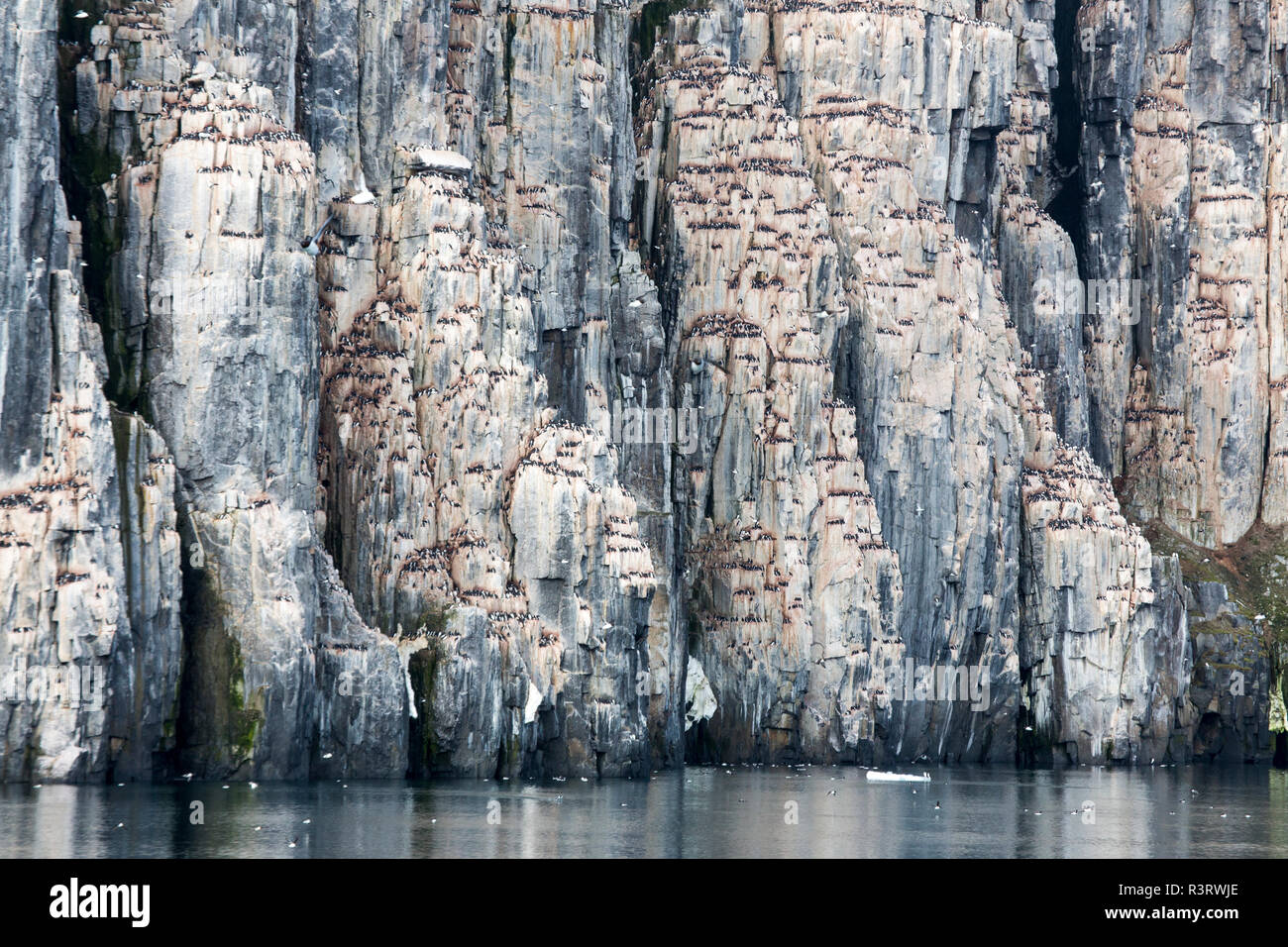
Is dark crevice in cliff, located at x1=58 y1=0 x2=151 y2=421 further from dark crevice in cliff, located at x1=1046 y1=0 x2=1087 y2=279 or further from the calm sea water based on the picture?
dark crevice in cliff, located at x1=1046 y1=0 x2=1087 y2=279

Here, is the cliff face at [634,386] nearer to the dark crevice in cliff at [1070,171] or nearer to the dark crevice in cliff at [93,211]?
the dark crevice in cliff at [93,211]

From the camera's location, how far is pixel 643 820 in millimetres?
113812

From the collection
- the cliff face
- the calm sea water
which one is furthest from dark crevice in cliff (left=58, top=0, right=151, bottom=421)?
the calm sea water

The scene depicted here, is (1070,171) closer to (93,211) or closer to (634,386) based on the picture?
(634,386)

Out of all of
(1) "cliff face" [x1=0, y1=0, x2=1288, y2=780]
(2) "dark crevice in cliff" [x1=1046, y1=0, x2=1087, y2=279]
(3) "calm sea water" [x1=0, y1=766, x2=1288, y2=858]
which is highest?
(2) "dark crevice in cliff" [x1=1046, y1=0, x2=1087, y2=279]

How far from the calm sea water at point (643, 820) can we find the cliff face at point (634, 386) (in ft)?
22.9

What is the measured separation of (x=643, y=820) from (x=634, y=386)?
159 ft

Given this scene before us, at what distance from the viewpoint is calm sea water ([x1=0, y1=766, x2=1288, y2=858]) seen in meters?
97.7

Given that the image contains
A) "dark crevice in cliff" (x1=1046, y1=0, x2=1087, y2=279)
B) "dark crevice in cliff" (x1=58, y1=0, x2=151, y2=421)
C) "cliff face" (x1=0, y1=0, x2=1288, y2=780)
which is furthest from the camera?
"dark crevice in cliff" (x1=1046, y1=0, x2=1087, y2=279)

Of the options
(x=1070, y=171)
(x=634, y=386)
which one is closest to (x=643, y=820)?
(x=634, y=386)

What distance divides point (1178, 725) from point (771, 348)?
41526mm

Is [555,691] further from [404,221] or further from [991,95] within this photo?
[991,95]

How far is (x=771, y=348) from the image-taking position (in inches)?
6363

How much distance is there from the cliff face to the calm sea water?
6.98 meters
